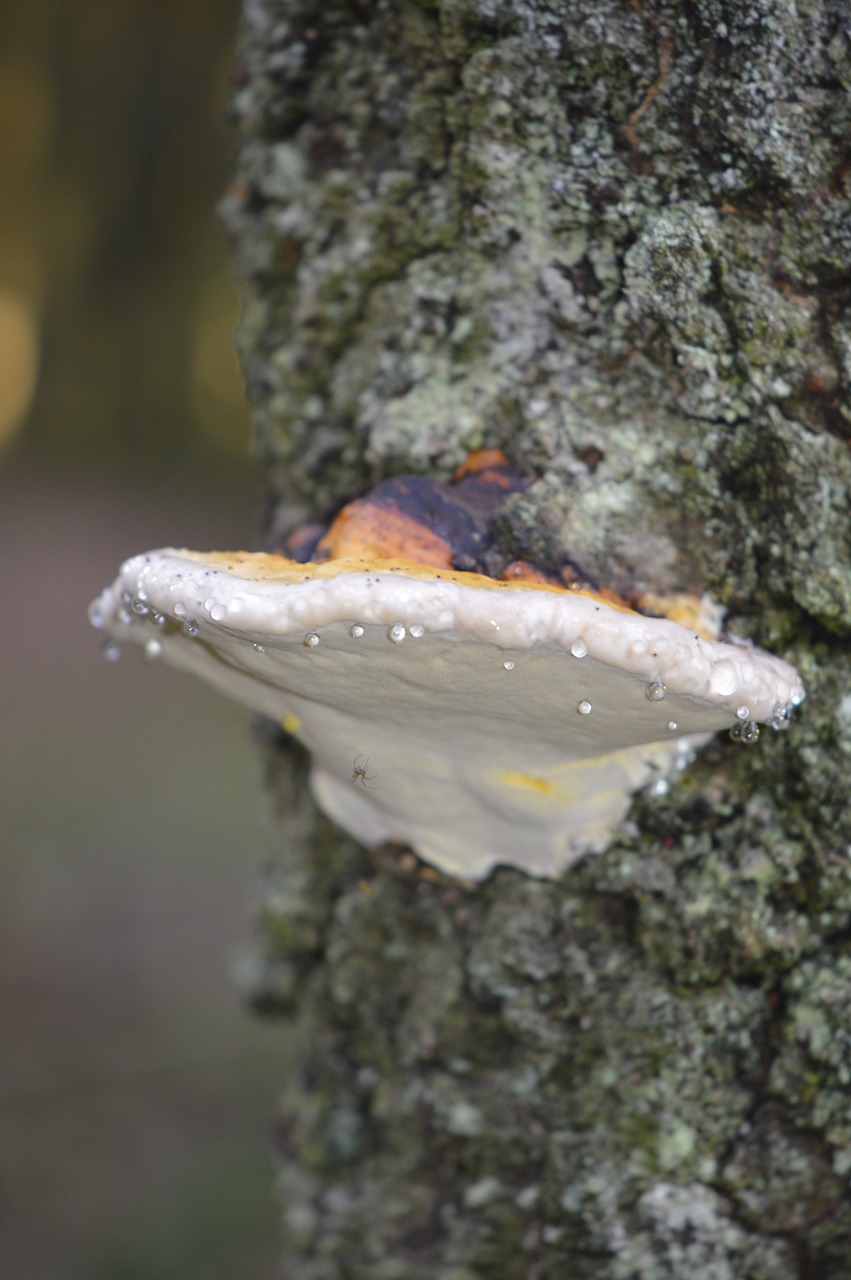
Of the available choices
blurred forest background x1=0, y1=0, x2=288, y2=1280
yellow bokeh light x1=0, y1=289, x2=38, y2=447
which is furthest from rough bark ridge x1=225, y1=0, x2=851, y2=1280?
yellow bokeh light x1=0, y1=289, x2=38, y2=447

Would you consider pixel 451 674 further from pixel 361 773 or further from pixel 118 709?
pixel 118 709

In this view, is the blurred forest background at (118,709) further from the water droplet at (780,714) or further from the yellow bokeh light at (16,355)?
the water droplet at (780,714)

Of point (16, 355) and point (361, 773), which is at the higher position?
point (361, 773)

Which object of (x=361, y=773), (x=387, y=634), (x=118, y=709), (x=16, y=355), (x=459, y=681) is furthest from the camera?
(x=16, y=355)

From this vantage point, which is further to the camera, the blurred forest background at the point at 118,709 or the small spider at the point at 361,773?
the blurred forest background at the point at 118,709

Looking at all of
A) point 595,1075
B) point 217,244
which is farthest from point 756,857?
point 217,244

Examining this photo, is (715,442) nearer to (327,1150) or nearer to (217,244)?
(327,1150)

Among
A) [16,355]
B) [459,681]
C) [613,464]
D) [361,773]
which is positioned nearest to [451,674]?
[459,681]

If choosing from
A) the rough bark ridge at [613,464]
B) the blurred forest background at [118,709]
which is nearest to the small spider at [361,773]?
the rough bark ridge at [613,464]
